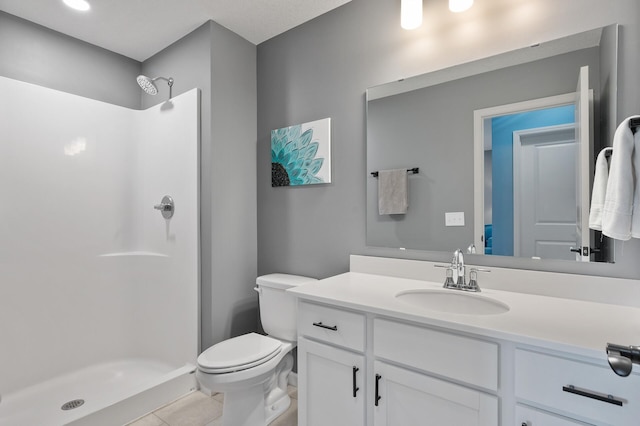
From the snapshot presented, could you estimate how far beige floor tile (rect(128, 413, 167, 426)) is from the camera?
175cm

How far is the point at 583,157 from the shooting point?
4.05 ft

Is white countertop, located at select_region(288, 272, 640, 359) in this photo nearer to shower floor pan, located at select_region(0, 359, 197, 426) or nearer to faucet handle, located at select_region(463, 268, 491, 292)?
faucet handle, located at select_region(463, 268, 491, 292)

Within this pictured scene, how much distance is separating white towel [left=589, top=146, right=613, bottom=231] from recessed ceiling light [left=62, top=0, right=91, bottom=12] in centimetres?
277

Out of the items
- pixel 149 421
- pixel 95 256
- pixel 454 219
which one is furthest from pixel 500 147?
pixel 95 256

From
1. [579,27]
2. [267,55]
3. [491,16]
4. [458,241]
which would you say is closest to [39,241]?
[267,55]

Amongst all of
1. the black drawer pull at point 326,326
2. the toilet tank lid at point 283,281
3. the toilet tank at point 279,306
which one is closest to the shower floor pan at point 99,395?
the toilet tank at point 279,306

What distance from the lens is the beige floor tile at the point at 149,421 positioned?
175 centimetres

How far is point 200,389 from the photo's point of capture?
2.08 meters

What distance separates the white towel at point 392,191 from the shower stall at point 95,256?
1.23 metres

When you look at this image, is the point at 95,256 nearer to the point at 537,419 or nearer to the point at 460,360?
the point at 460,360

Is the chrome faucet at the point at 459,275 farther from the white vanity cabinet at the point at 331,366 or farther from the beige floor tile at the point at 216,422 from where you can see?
the beige floor tile at the point at 216,422

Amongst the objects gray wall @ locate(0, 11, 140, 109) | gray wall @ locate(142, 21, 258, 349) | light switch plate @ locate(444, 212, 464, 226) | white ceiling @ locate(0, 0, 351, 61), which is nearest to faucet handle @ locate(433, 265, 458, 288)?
light switch plate @ locate(444, 212, 464, 226)

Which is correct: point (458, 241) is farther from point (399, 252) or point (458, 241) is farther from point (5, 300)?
point (5, 300)

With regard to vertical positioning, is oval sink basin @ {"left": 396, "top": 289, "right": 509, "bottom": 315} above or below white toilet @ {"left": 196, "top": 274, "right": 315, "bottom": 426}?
above
